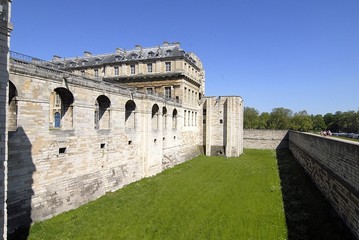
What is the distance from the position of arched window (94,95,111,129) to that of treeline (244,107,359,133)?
67856mm

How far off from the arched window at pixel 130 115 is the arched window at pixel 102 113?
340cm

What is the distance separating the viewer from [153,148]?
24.2m

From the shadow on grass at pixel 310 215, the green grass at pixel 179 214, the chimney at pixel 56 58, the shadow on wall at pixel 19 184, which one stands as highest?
the chimney at pixel 56 58

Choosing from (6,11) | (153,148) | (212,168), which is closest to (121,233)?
(6,11)

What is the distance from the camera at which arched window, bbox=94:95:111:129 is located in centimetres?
1831

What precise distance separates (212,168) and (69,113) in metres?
16.3

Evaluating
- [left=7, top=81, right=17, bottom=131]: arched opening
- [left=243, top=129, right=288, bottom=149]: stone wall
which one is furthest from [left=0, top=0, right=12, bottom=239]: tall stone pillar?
[left=243, top=129, right=288, bottom=149]: stone wall

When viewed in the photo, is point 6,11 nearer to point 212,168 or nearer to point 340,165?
point 340,165

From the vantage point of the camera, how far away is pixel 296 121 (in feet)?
252

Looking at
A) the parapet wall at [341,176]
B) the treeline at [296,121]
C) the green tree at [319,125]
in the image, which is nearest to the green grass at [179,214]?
the parapet wall at [341,176]

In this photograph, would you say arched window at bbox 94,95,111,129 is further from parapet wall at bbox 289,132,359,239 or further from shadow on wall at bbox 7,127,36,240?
parapet wall at bbox 289,132,359,239

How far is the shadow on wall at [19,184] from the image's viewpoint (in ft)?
36.4

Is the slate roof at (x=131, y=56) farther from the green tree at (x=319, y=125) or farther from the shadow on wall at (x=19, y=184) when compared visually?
the green tree at (x=319, y=125)

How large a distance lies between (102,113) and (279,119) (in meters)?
71.3
